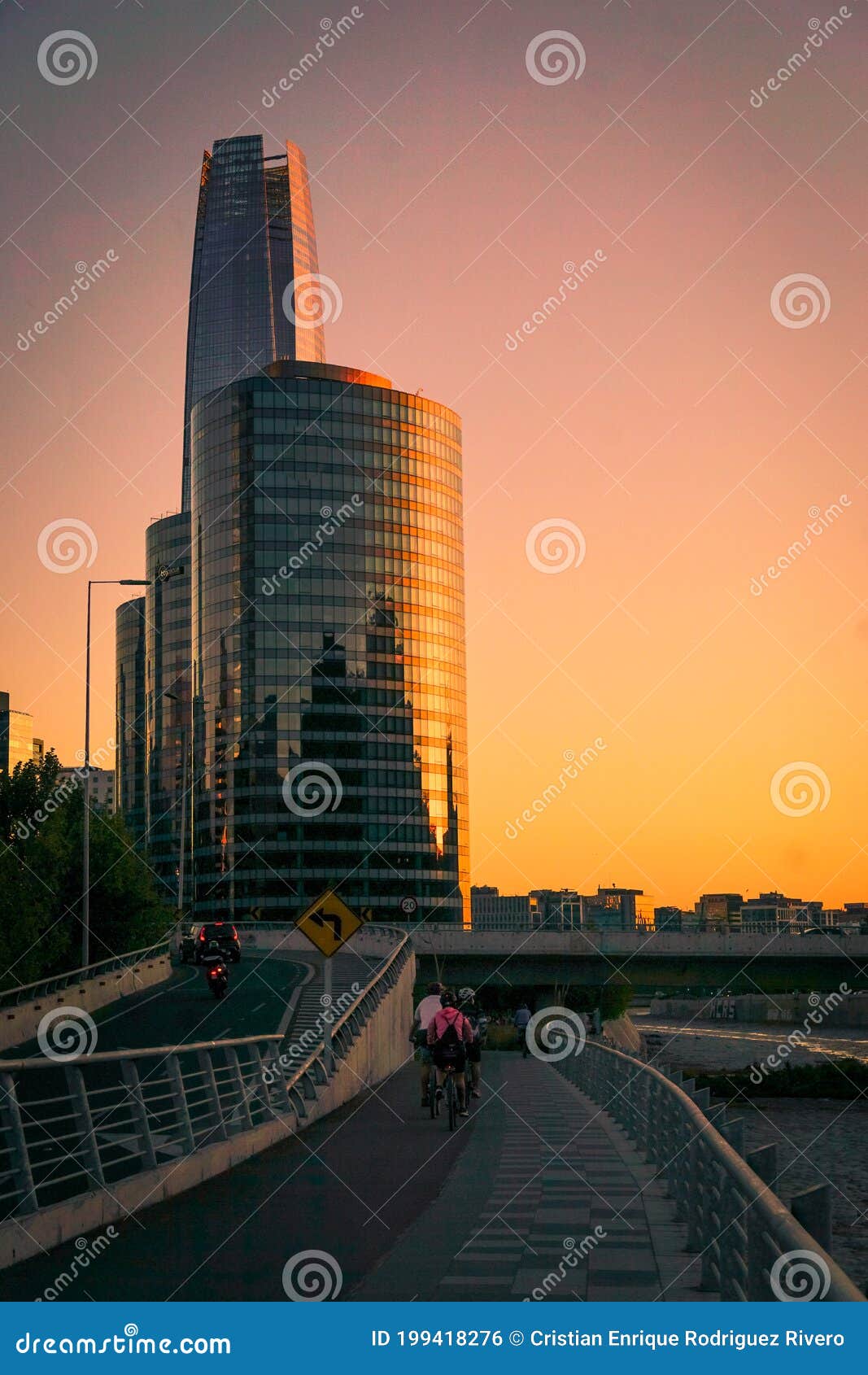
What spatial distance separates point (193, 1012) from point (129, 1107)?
2266cm

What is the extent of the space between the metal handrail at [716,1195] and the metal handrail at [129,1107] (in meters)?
3.91

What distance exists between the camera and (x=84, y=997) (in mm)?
49531

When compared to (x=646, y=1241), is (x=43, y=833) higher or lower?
lower

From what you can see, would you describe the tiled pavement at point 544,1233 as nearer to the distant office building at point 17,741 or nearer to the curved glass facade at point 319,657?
the curved glass facade at point 319,657

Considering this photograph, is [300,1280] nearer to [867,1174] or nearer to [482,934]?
[867,1174]

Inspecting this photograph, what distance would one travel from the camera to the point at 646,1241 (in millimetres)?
11609

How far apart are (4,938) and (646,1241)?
145ft

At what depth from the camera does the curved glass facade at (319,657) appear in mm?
163375

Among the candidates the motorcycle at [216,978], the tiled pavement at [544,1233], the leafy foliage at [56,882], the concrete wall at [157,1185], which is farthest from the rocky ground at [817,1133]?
the leafy foliage at [56,882]

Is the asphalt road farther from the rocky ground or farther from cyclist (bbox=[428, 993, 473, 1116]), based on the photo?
the rocky ground

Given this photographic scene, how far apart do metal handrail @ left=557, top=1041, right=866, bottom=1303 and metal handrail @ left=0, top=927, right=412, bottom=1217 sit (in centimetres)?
391

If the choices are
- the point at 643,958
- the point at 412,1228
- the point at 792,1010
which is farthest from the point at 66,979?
the point at 792,1010

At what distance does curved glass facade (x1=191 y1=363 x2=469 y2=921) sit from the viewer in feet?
536

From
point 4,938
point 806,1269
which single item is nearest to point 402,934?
point 4,938
